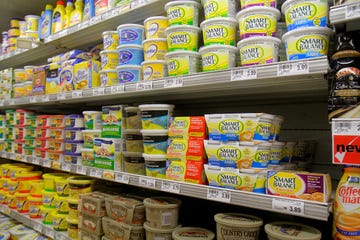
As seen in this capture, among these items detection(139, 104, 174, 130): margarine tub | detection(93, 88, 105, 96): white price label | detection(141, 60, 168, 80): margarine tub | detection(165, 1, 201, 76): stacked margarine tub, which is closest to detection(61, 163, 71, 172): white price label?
detection(93, 88, 105, 96): white price label

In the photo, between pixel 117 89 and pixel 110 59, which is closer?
pixel 117 89

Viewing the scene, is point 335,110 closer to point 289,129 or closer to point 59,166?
point 289,129

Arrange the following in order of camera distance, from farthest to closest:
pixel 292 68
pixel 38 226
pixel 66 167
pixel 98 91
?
pixel 38 226 < pixel 66 167 < pixel 98 91 < pixel 292 68

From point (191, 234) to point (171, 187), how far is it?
0.21 m

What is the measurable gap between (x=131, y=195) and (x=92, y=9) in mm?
1190

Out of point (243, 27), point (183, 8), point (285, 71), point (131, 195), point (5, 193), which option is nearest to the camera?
point (285, 71)

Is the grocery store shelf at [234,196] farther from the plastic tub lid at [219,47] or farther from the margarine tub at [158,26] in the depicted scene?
the margarine tub at [158,26]

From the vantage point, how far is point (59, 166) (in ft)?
6.10

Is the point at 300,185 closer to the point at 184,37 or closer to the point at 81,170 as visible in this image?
the point at 184,37

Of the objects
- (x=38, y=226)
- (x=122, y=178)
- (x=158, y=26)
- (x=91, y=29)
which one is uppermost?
(x=91, y=29)

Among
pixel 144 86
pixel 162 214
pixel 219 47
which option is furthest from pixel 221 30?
pixel 162 214

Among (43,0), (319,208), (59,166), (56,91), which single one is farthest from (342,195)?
(43,0)

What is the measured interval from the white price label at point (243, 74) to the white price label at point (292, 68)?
0.09 metres

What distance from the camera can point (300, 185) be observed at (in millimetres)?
894
